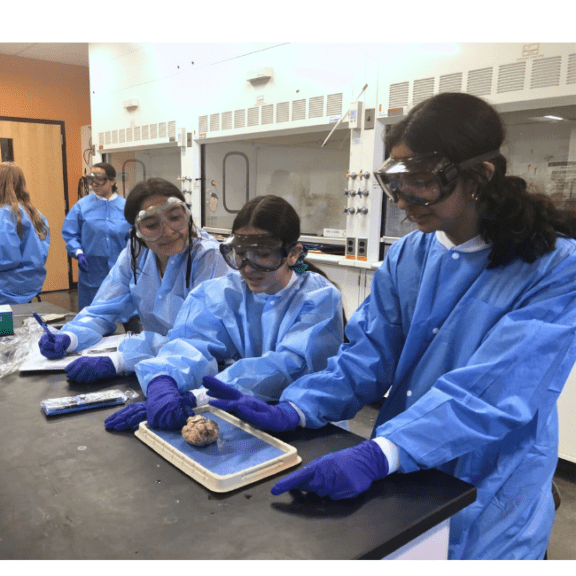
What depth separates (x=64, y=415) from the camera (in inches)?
50.9

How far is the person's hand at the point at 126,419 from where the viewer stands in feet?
3.92

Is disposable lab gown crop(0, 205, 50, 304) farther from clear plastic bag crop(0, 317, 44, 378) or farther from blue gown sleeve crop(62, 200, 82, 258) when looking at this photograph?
clear plastic bag crop(0, 317, 44, 378)

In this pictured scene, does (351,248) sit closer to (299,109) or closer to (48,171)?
(299,109)

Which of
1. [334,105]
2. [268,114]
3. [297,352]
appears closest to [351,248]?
[334,105]

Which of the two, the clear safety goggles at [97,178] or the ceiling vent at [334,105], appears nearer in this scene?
the ceiling vent at [334,105]

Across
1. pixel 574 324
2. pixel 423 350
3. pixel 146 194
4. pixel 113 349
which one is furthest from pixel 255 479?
pixel 146 194

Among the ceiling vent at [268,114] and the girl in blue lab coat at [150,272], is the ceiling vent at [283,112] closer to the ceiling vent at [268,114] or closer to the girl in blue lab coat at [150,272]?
the ceiling vent at [268,114]

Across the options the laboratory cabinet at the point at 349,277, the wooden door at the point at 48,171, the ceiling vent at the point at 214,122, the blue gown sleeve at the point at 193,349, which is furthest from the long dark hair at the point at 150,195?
the wooden door at the point at 48,171

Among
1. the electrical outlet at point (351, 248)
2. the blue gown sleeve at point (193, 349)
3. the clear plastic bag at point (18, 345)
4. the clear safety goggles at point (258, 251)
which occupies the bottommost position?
the clear plastic bag at point (18, 345)

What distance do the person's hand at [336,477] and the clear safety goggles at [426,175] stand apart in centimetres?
56

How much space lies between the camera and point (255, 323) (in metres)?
1.54

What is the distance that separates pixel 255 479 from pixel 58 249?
652cm

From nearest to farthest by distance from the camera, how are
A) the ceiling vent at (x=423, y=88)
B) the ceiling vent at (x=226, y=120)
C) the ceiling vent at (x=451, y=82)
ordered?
the ceiling vent at (x=451, y=82)
the ceiling vent at (x=423, y=88)
the ceiling vent at (x=226, y=120)

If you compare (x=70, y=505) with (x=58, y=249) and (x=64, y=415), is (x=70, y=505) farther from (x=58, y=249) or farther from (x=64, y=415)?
(x=58, y=249)
